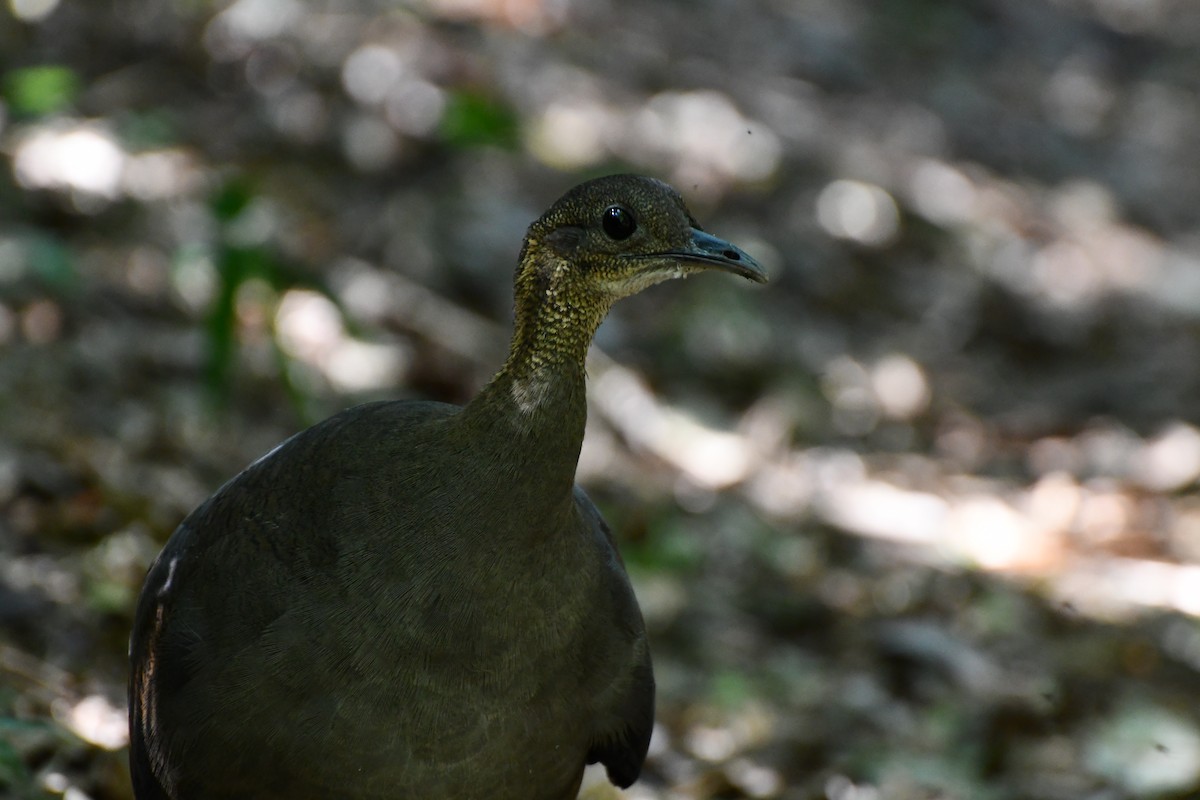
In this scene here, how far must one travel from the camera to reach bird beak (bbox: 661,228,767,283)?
3352 millimetres

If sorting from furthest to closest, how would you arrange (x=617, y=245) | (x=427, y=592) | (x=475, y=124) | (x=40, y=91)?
(x=475, y=124)
(x=40, y=91)
(x=617, y=245)
(x=427, y=592)

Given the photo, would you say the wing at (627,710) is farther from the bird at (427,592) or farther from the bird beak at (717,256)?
the bird beak at (717,256)

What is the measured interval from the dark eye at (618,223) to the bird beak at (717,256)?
0.36 feet

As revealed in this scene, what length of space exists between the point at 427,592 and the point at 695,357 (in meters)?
4.24

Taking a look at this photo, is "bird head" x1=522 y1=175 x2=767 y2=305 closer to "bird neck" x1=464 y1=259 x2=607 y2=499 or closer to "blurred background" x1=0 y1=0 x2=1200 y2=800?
"bird neck" x1=464 y1=259 x2=607 y2=499

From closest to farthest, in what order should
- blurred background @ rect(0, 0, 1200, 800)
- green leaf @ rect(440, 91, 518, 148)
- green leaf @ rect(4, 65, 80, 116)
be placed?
blurred background @ rect(0, 0, 1200, 800) < green leaf @ rect(4, 65, 80, 116) < green leaf @ rect(440, 91, 518, 148)

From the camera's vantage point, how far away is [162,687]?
134 inches

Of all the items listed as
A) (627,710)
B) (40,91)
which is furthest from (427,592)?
(40,91)

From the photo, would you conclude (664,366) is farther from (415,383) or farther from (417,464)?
(417,464)

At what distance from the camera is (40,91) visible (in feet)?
20.5

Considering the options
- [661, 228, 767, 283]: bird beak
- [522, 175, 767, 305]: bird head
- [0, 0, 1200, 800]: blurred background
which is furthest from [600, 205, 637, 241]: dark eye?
[0, 0, 1200, 800]: blurred background

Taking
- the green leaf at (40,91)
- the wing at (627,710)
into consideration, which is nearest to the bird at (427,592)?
the wing at (627,710)

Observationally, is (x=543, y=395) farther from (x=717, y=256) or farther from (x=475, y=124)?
(x=475, y=124)

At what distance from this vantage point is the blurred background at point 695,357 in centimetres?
500
